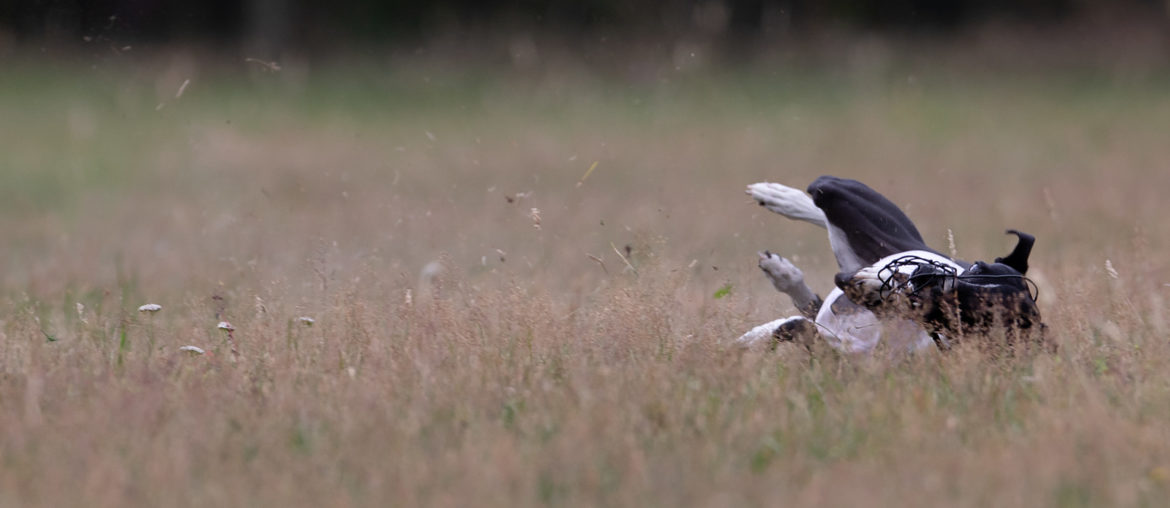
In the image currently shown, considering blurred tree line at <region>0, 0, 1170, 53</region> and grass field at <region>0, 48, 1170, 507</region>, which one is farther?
blurred tree line at <region>0, 0, 1170, 53</region>

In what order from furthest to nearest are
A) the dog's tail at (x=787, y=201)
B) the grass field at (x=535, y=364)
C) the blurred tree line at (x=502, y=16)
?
the blurred tree line at (x=502, y=16), the dog's tail at (x=787, y=201), the grass field at (x=535, y=364)

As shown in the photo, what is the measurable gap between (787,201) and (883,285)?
29.2 inches

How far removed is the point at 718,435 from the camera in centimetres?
407

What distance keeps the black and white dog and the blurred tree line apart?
17.0 meters

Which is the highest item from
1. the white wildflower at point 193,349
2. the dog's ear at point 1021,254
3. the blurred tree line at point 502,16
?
the dog's ear at point 1021,254

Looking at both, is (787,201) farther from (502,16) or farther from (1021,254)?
(502,16)

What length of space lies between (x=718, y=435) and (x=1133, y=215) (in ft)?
23.4

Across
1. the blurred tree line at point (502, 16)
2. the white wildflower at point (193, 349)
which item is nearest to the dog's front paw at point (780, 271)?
the white wildflower at point (193, 349)

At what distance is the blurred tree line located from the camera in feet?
75.2

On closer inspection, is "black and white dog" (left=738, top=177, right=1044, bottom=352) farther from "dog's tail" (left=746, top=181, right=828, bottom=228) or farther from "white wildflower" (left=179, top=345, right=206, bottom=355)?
"white wildflower" (left=179, top=345, right=206, bottom=355)

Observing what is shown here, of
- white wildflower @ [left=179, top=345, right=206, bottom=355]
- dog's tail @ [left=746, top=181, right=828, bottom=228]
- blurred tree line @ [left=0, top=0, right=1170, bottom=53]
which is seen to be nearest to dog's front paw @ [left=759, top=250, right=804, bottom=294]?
dog's tail @ [left=746, top=181, right=828, bottom=228]

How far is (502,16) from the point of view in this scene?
2433 centimetres

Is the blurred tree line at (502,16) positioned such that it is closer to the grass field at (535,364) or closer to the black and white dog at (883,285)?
the grass field at (535,364)

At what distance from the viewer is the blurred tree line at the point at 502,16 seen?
902 inches
